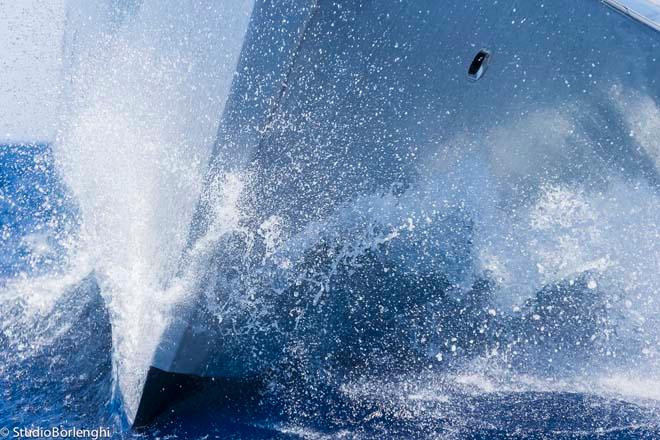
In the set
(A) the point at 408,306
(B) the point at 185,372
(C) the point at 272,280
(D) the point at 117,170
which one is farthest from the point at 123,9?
(A) the point at 408,306

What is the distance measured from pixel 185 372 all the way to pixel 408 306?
131cm

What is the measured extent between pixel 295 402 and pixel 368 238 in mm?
991

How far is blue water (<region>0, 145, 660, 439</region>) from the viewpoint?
2.44 meters

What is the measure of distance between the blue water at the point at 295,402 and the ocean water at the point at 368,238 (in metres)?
0.01

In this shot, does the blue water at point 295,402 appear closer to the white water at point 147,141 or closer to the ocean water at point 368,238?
the ocean water at point 368,238

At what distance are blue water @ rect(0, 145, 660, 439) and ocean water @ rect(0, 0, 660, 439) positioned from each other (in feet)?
0.04

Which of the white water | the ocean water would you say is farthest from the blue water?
the white water

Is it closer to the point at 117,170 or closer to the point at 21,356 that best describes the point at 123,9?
the point at 117,170

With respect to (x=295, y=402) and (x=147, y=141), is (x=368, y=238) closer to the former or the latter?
(x=295, y=402)

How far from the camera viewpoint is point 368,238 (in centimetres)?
286

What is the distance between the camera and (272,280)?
279 cm

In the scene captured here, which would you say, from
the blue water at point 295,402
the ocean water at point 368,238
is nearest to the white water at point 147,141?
the ocean water at point 368,238

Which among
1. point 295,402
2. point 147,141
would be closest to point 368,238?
point 295,402

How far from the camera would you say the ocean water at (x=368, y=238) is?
246 centimetres
